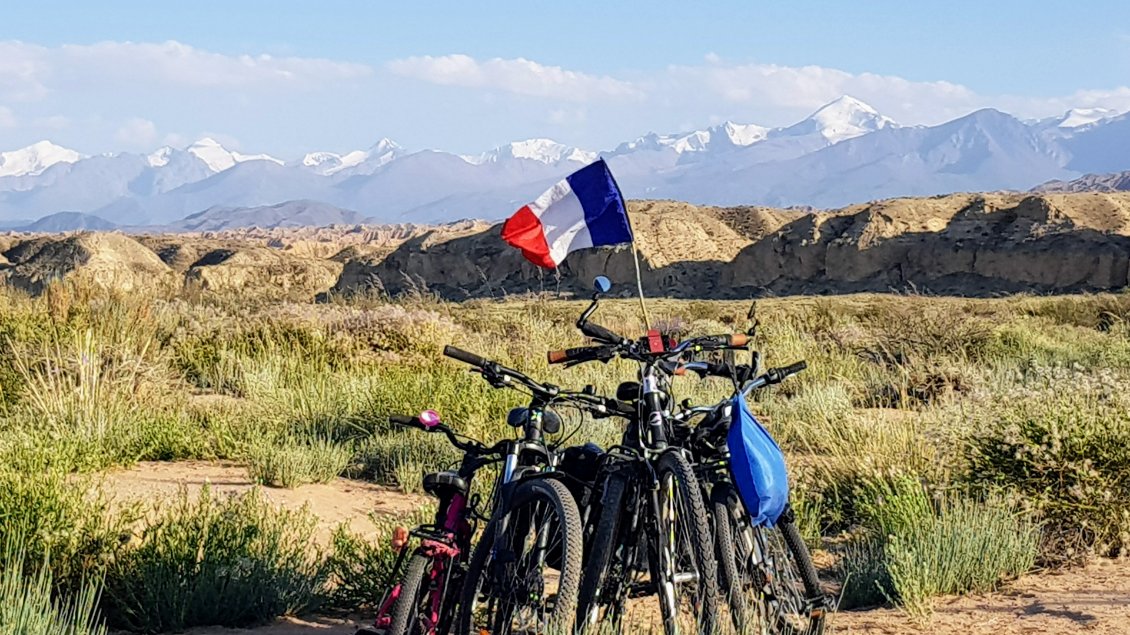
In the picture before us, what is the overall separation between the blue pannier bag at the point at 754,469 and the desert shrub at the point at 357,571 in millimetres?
2652

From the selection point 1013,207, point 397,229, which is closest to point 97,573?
point 1013,207

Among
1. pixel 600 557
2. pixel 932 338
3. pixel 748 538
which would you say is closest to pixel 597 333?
pixel 600 557

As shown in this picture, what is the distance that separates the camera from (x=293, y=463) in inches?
374

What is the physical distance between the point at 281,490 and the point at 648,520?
5167 millimetres

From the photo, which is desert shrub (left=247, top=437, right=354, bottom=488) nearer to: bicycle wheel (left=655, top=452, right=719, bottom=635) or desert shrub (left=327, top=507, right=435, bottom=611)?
desert shrub (left=327, top=507, right=435, bottom=611)

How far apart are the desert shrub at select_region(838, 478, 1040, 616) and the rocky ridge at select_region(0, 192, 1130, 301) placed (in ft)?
124

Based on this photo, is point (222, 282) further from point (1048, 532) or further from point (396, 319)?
point (1048, 532)

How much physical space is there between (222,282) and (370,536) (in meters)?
48.9

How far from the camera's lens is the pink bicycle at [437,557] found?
197 inches

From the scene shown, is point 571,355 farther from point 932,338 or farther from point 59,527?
point 932,338

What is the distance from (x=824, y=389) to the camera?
14.1m

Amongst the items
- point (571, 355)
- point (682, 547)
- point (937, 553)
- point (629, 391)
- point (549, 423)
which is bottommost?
point (937, 553)

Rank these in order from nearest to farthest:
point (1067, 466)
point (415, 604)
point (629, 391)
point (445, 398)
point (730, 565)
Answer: point (730, 565) → point (415, 604) → point (629, 391) → point (1067, 466) → point (445, 398)

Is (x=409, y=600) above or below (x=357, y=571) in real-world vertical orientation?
above
